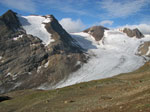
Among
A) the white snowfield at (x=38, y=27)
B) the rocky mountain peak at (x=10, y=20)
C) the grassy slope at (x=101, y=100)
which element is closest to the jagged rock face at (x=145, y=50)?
the white snowfield at (x=38, y=27)

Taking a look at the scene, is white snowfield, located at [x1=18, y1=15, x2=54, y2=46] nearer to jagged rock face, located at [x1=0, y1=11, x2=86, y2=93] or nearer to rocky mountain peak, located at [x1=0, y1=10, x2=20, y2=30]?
jagged rock face, located at [x1=0, y1=11, x2=86, y2=93]

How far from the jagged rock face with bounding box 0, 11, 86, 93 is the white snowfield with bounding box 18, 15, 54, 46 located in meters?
4.68

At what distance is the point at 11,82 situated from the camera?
109 meters

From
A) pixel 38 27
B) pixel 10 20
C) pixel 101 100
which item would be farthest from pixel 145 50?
pixel 101 100

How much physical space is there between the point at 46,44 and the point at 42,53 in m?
11.8

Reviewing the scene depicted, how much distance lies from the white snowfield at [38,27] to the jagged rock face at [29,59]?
4.68 meters

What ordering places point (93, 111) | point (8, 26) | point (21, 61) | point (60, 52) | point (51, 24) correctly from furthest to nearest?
1. point (51, 24)
2. point (8, 26)
3. point (60, 52)
4. point (21, 61)
5. point (93, 111)

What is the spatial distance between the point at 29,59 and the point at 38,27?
45.6 meters

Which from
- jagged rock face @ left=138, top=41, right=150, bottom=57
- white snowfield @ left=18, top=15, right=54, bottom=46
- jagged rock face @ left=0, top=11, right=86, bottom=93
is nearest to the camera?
jagged rock face @ left=0, top=11, right=86, bottom=93

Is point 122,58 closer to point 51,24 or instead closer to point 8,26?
point 51,24

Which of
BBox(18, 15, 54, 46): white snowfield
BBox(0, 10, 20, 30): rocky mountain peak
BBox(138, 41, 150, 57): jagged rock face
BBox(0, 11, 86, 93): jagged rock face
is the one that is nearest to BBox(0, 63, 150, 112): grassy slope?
BBox(0, 11, 86, 93): jagged rock face

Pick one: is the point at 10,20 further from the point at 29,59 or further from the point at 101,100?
the point at 101,100

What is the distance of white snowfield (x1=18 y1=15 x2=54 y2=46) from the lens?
14788 cm

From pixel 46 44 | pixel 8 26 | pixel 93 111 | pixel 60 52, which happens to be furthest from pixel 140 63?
pixel 93 111
